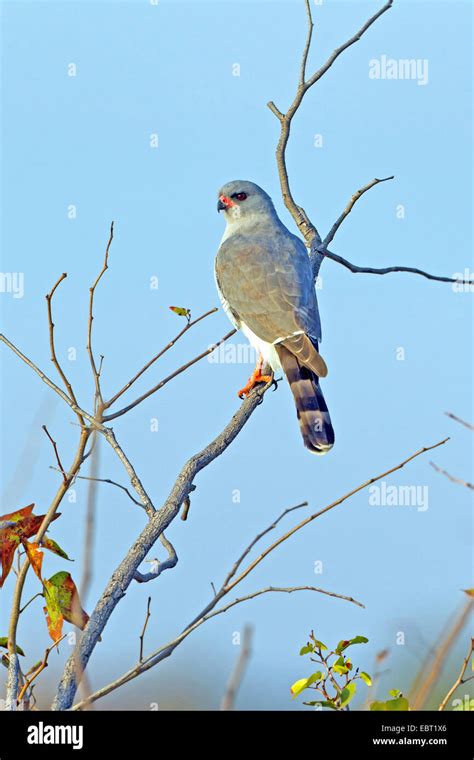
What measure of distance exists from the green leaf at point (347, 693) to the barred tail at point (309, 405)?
183 cm

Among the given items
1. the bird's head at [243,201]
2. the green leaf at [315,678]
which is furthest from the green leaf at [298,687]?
the bird's head at [243,201]

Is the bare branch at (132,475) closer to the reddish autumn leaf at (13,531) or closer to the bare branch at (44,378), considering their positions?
the bare branch at (44,378)

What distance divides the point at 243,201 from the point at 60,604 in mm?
4060

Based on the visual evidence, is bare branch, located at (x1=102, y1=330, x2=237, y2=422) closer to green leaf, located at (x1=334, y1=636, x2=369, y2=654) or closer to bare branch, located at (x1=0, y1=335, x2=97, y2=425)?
bare branch, located at (x1=0, y1=335, x2=97, y2=425)

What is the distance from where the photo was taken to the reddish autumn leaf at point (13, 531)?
87.7 inches

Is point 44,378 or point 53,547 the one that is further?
point 44,378

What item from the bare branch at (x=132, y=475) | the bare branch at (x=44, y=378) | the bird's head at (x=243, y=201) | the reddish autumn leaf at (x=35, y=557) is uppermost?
the bird's head at (x=243, y=201)

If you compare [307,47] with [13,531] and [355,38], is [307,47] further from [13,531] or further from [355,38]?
[13,531]

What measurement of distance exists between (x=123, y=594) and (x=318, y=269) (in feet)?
9.99

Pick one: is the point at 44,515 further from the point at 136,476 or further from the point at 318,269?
the point at 318,269

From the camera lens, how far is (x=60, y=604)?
2.17 meters

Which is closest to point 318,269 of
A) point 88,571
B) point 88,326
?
point 88,326

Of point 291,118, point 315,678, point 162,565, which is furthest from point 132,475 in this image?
point 291,118

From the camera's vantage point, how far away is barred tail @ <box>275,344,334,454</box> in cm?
411
